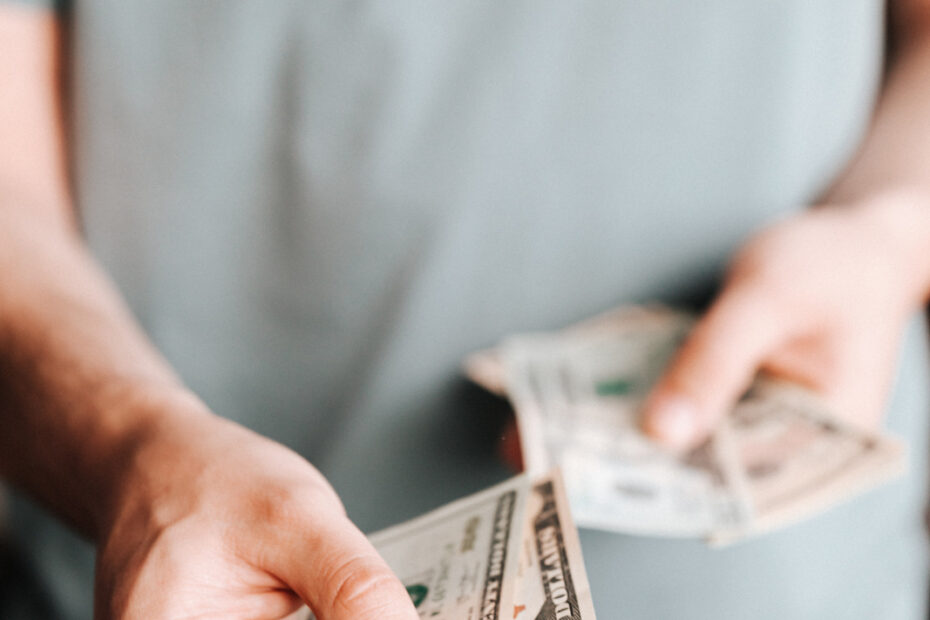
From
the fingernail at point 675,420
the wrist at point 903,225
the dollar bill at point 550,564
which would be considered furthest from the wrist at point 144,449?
the wrist at point 903,225

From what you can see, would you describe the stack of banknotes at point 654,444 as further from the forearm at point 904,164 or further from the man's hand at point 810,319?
the forearm at point 904,164

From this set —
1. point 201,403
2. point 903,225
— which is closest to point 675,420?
point 903,225

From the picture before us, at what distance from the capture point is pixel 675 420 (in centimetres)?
67

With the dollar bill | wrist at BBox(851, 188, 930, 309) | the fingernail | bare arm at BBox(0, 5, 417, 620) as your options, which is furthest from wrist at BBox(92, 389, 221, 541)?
wrist at BBox(851, 188, 930, 309)

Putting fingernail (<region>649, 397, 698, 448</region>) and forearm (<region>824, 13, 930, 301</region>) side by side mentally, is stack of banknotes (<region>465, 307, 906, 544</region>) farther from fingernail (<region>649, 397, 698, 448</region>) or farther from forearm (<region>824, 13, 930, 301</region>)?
forearm (<region>824, 13, 930, 301</region>)

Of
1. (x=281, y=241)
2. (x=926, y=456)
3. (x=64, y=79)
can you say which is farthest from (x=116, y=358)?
(x=926, y=456)

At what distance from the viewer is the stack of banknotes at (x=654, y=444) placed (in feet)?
1.99

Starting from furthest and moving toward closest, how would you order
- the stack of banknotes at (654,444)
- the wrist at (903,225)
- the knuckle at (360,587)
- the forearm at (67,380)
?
the wrist at (903,225) → the stack of banknotes at (654,444) → the forearm at (67,380) → the knuckle at (360,587)

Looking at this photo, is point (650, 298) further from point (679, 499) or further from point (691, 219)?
point (679, 499)

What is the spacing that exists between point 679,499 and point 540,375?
0.55 feet

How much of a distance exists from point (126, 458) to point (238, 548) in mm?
106

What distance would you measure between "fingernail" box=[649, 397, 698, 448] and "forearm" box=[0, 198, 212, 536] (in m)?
0.41

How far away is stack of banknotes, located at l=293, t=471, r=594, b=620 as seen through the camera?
311mm

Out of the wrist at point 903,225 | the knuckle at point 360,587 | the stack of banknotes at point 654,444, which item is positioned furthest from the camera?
the wrist at point 903,225
